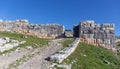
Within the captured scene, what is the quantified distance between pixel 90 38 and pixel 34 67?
2386 centimetres

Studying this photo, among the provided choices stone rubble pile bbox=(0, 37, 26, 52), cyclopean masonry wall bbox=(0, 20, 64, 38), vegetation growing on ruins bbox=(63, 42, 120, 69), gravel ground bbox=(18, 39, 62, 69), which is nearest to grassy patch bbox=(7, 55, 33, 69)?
gravel ground bbox=(18, 39, 62, 69)

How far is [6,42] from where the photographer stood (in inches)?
1385

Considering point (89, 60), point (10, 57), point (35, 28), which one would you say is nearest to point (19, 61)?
point (10, 57)

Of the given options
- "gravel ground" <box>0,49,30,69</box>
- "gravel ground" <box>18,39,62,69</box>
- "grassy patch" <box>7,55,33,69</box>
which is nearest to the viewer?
"grassy patch" <box>7,55,33,69</box>

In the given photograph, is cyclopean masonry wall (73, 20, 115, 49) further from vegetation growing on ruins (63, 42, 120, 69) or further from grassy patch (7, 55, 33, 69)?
grassy patch (7, 55, 33, 69)

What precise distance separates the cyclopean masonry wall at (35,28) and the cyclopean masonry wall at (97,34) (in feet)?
21.7

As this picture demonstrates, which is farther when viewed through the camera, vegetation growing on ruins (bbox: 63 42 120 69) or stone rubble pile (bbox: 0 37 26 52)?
stone rubble pile (bbox: 0 37 26 52)

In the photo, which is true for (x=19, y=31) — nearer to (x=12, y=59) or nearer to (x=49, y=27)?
(x=49, y=27)

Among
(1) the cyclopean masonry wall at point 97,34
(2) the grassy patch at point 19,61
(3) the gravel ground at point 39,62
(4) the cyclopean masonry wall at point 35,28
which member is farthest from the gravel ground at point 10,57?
(4) the cyclopean masonry wall at point 35,28

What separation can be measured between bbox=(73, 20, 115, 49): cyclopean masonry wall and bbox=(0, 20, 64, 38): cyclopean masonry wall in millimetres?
6610

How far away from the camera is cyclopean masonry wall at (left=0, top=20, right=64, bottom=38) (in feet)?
178

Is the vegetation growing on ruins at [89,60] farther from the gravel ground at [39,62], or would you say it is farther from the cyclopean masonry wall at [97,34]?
the cyclopean masonry wall at [97,34]

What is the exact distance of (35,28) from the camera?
54750 mm

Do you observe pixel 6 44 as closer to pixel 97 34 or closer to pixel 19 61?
pixel 19 61
